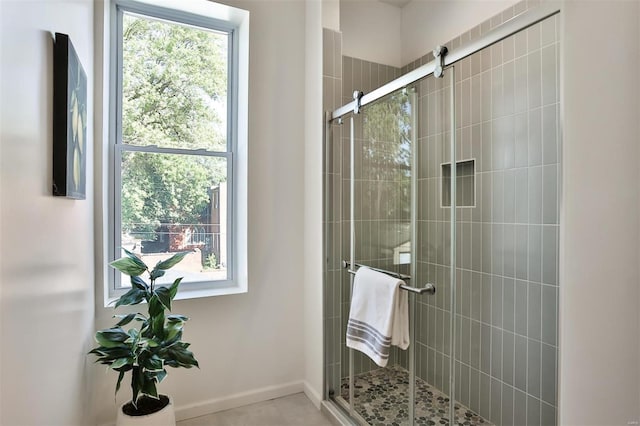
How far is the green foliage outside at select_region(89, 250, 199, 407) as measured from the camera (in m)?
1.60

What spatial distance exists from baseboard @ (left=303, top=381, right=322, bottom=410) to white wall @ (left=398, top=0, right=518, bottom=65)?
2521 millimetres

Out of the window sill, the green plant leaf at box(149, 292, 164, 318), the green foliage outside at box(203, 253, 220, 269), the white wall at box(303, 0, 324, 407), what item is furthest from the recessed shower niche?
the green plant leaf at box(149, 292, 164, 318)

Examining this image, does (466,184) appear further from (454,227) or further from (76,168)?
(76,168)

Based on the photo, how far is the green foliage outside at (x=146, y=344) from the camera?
5.24ft

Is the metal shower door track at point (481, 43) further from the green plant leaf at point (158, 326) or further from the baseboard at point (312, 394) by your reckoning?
the baseboard at point (312, 394)

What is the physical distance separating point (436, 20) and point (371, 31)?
487mm

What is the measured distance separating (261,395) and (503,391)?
145 cm

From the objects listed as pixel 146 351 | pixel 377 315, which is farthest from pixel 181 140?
pixel 377 315

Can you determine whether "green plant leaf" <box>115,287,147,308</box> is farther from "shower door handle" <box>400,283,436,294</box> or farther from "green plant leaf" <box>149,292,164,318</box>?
"shower door handle" <box>400,283,436,294</box>

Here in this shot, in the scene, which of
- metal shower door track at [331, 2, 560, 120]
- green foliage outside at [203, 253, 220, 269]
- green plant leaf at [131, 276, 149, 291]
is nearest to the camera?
metal shower door track at [331, 2, 560, 120]

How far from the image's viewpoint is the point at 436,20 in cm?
256

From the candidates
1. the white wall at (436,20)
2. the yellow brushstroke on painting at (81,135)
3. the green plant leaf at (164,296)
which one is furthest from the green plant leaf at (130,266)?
the white wall at (436,20)

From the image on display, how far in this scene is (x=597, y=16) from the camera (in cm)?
87

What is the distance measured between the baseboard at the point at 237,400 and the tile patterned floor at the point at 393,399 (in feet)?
1.55
